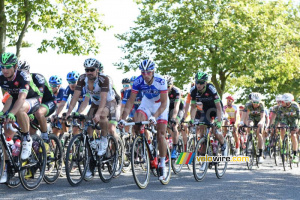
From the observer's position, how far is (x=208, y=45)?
3325 centimetres

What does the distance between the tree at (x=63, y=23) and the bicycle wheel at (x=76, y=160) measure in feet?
52.5

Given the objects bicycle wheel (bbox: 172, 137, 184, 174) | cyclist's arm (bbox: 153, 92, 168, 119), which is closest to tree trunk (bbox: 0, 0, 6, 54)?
bicycle wheel (bbox: 172, 137, 184, 174)

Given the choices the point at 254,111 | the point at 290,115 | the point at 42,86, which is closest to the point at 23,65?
the point at 42,86

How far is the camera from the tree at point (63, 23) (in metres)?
24.8

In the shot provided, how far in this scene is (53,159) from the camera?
366 inches

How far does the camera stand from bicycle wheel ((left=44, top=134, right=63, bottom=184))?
9.28 meters

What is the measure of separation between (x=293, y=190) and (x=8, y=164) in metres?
4.77

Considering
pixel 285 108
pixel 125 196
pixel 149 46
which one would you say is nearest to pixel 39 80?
pixel 125 196

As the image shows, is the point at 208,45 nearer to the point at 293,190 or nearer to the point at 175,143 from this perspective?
the point at 175,143

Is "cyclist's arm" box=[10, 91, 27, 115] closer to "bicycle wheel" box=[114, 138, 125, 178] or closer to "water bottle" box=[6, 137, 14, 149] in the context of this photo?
"water bottle" box=[6, 137, 14, 149]

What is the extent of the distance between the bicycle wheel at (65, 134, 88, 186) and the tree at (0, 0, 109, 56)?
52.5ft

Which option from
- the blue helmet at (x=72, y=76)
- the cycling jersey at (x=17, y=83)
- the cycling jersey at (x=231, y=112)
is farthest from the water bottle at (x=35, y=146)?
the cycling jersey at (x=231, y=112)

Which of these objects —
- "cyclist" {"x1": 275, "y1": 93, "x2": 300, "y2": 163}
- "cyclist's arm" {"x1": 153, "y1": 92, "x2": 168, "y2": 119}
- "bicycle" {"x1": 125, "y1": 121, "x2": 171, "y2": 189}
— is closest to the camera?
"bicycle" {"x1": 125, "y1": 121, "x2": 171, "y2": 189}

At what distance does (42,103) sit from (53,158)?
3.21 feet
